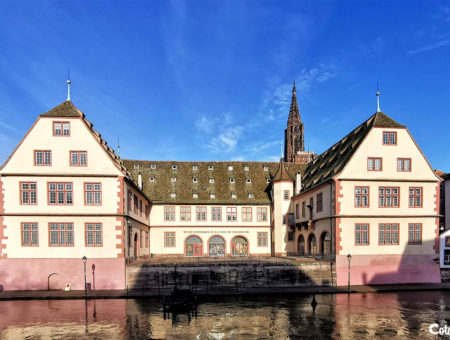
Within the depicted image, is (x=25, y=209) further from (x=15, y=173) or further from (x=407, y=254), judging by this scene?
(x=407, y=254)

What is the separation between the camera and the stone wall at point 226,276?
2975 cm

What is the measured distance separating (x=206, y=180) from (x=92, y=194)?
1958cm

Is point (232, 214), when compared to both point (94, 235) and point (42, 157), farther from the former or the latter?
point (42, 157)

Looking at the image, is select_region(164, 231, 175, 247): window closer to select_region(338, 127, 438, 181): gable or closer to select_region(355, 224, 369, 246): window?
select_region(355, 224, 369, 246): window

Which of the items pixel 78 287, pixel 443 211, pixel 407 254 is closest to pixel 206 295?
pixel 78 287

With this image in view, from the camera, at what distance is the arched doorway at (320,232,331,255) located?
1309 inches

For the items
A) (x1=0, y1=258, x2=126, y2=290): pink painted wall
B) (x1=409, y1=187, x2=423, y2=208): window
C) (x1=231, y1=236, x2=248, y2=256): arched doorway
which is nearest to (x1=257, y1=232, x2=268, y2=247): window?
(x1=231, y1=236, x2=248, y2=256): arched doorway

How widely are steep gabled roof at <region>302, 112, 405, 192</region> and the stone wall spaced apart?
9.36 m

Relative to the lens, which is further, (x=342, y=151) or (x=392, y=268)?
(x=342, y=151)

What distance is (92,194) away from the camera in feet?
100

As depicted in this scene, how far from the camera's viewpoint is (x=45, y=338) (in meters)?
17.3

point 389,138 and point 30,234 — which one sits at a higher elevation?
point 389,138

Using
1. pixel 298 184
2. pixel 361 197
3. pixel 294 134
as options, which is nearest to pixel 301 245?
pixel 298 184

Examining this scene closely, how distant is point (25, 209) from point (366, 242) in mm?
31286
